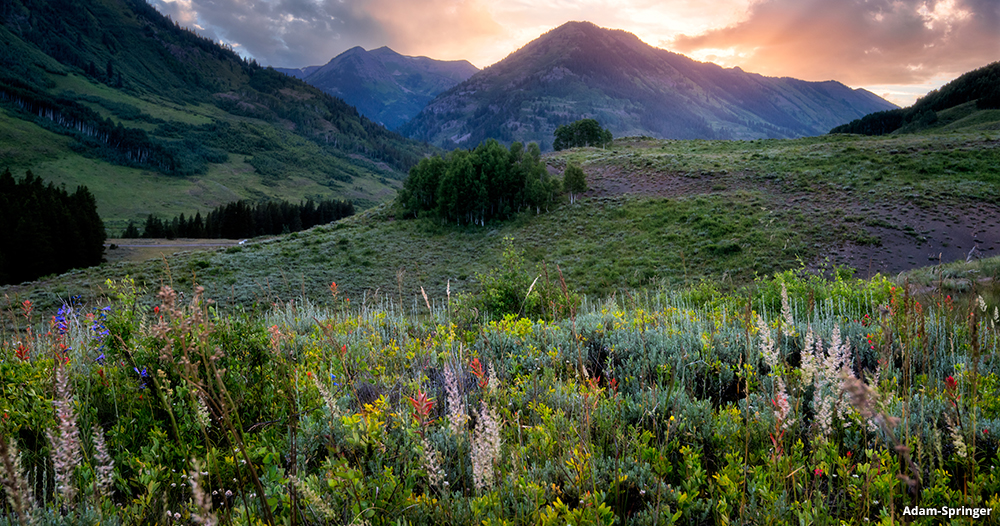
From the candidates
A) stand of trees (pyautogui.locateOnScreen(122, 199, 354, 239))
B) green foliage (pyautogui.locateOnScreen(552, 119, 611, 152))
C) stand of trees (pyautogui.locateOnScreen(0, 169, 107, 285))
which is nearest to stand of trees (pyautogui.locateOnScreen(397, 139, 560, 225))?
green foliage (pyautogui.locateOnScreen(552, 119, 611, 152))

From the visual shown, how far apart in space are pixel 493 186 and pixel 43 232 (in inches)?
1790

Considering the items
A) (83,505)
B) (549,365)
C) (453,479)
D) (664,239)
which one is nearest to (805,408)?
(549,365)

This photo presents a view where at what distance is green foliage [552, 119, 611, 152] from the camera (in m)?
79.4

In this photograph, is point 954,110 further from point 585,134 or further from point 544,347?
point 544,347

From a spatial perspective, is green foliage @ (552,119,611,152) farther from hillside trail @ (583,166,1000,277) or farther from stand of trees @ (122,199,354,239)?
stand of trees @ (122,199,354,239)

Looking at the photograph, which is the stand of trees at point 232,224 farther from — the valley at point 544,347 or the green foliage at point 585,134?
the green foliage at point 585,134

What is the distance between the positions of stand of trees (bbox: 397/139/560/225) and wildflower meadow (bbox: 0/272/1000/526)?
135 feet

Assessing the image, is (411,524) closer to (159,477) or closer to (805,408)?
(159,477)

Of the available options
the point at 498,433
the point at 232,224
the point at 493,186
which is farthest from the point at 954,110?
the point at 232,224

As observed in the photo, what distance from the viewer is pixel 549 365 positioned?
4.18 m

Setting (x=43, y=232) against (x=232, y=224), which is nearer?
(x=43, y=232)

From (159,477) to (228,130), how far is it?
24451 centimetres

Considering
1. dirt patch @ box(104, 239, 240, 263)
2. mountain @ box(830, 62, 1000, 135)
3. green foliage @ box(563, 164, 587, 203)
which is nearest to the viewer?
green foliage @ box(563, 164, 587, 203)

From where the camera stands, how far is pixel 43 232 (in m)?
41.4
